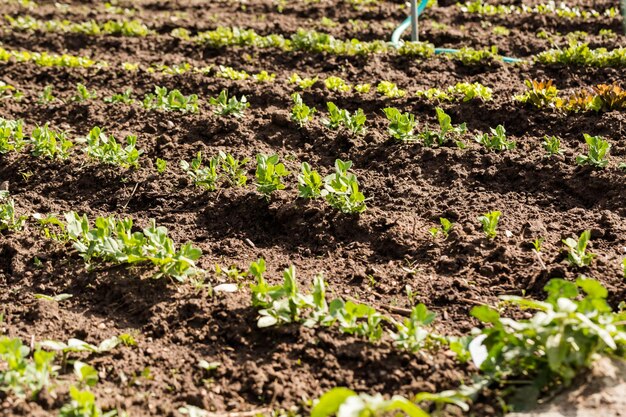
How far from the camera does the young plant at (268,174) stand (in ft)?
14.5

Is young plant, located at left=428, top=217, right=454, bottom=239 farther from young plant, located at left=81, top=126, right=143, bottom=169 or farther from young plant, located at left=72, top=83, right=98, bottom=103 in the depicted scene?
young plant, located at left=72, top=83, right=98, bottom=103

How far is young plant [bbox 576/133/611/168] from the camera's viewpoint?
4.52 metres

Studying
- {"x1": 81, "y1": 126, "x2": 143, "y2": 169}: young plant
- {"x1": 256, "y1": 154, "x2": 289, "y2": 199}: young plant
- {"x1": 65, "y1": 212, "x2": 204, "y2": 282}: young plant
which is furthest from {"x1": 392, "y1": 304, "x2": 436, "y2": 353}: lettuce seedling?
{"x1": 81, "y1": 126, "x2": 143, "y2": 169}: young plant

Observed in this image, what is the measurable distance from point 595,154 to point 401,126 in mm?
1179

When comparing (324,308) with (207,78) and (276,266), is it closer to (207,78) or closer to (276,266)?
(276,266)

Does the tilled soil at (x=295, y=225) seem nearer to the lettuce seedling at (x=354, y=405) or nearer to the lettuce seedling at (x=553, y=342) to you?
the lettuce seedling at (x=553, y=342)

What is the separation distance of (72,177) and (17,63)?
8.57 feet

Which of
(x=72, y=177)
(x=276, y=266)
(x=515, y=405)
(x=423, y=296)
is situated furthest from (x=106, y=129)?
(x=515, y=405)

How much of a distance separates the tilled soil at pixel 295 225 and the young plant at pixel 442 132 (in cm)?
9

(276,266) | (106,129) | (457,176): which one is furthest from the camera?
(106,129)

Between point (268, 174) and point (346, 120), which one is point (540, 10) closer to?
point (346, 120)

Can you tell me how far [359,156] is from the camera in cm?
503

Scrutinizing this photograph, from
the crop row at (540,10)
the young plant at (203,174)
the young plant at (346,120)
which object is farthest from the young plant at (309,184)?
the crop row at (540,10)

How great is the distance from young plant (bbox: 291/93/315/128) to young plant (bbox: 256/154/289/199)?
0.98 metres
